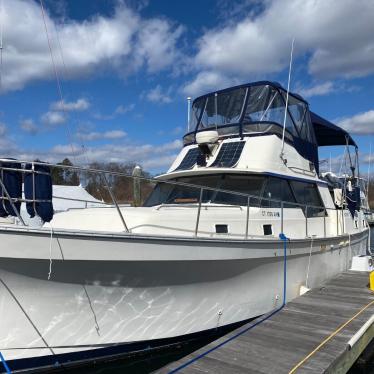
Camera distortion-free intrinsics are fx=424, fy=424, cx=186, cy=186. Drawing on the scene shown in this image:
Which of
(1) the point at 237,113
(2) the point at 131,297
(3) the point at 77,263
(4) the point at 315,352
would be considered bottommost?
(4) the point at 315,352

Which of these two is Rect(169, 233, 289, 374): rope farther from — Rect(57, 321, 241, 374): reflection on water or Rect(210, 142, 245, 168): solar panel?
Rect(210, 142, 245, 168): solar panel

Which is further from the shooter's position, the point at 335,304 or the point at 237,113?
the point at 237,113

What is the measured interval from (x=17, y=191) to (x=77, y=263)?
40.8 inches

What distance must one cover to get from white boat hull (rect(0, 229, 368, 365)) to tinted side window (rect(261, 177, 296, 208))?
99cm

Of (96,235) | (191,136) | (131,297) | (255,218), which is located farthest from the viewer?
(191,136)

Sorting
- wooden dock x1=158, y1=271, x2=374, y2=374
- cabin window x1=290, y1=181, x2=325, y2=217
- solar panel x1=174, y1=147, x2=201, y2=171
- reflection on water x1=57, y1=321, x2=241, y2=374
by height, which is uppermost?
solar panel x1=174, y1=147, x2=201, y2=171

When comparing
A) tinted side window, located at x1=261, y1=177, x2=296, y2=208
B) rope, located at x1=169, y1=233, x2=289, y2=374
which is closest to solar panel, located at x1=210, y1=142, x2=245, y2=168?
tinted side window, located at x1=261, y1=177, x2=296, y2=208

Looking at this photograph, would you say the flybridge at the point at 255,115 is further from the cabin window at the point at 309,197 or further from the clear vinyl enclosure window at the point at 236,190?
the clear vinyl enclosure window at the point at 236,190

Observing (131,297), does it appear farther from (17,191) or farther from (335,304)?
(335,304)

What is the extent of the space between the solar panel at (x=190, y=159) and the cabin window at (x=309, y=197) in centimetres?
184

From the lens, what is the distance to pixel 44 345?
478cm

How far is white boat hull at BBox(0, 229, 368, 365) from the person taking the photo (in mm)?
4441

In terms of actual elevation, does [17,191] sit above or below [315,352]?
above

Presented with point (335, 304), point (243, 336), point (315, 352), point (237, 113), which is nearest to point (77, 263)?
point (243, 336)
